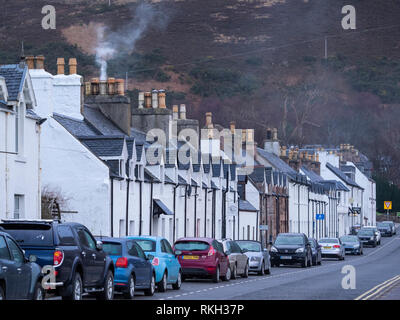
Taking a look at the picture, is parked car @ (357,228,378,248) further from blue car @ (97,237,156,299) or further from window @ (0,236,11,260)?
window @ (0,236,11,260)

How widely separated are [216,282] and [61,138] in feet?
33.2

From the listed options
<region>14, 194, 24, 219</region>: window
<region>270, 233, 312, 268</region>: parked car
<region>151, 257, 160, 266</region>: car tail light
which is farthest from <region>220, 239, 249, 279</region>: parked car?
<region>270, 233, 312, 268</region>: parked car

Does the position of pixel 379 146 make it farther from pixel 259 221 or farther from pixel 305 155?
pixel 259 221

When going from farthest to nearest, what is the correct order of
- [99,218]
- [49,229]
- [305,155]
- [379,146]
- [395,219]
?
[379,146]
[395,219]
[305,155]
[99,218]
[49,229]

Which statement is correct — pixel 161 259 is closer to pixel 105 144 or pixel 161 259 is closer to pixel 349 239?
pixel 105 144

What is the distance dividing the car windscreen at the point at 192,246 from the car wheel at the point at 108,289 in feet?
36.7

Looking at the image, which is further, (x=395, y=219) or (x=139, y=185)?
(x=395, y=219)

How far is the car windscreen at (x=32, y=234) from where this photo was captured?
21.6 meters

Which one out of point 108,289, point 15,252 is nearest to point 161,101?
point 108,289

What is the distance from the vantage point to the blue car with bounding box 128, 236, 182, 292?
95.7ft

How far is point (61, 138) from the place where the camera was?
4178 cm

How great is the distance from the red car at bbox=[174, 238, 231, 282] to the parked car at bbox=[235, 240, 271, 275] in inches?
290

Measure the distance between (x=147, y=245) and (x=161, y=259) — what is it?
27.8 inches

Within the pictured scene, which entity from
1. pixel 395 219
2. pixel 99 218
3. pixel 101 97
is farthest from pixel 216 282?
pixel 395 219
